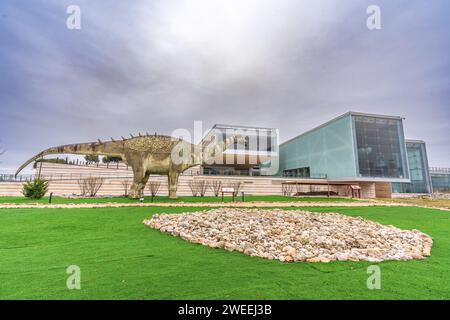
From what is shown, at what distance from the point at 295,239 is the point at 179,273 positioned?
2814 millimetres

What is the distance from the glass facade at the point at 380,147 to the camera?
106 feet

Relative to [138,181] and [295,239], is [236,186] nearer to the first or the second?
[138,181]

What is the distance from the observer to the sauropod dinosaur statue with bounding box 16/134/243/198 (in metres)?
13.3

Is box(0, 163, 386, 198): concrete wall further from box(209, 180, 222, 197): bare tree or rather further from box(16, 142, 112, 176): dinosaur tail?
box(16, 142, 112, 176): dinosaur tail

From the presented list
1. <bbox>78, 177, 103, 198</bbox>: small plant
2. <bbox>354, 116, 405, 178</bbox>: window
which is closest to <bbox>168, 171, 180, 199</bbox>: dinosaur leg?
<bbox>78, 177, 103, 198</bbox>: small plant

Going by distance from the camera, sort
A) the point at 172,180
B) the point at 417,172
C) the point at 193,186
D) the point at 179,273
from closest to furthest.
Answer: the point at 179,273
the point at 172,180
the point at 193,186
the point at 417,172

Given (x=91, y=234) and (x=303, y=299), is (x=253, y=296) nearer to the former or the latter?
(x=303, y=299)

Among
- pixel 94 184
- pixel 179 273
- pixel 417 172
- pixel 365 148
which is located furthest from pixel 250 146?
pixel 179 273

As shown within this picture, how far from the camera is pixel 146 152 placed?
13.3 m

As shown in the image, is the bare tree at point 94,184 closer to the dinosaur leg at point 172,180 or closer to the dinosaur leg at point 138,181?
the dinosaur leg at point 138,181

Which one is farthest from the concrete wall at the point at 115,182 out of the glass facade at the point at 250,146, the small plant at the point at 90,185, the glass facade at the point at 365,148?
the glass facade at the point at 250,146

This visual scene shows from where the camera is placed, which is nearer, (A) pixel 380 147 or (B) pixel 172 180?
(B) pixel 172 180

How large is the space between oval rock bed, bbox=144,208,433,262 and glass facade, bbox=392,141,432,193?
44831mm

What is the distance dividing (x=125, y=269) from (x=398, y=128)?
136ft
